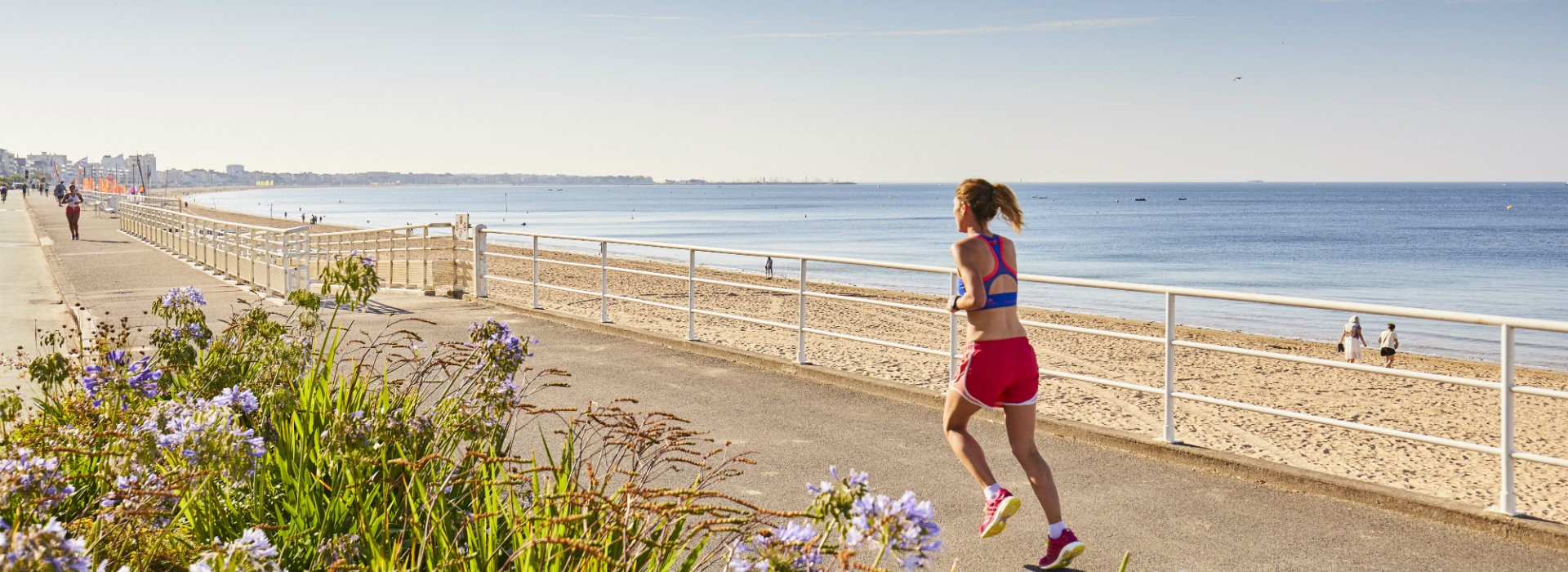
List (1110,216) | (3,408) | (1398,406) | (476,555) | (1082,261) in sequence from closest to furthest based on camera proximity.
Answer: (476,555)
(3,408)
(1398,406)
(1082,261)
(1110,216)

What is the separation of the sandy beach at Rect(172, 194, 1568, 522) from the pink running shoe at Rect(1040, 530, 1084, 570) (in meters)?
2.43

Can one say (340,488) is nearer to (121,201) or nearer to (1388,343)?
(1388,343)

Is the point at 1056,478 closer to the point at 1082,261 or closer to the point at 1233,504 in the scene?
the point at 1233,504

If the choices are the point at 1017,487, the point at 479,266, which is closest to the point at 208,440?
the point at 1017,487

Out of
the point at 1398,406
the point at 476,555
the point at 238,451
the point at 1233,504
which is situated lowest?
the point at 1398,406

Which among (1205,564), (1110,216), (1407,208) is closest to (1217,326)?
(1205,564)

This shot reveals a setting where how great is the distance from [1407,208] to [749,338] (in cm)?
13085

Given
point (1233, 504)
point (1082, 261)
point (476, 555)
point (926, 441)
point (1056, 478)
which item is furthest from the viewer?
point (1082, 261)

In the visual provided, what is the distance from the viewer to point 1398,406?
51.9 ft

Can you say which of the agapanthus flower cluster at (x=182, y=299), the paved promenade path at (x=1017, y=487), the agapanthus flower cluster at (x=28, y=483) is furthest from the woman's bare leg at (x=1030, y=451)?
the agapanthus flower cluster at (x=182, y=299)

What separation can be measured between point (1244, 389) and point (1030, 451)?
13098 mm

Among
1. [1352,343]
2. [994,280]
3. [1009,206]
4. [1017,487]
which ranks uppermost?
[1009,206]

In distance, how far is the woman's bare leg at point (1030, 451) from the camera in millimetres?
4844

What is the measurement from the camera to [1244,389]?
16844mm
